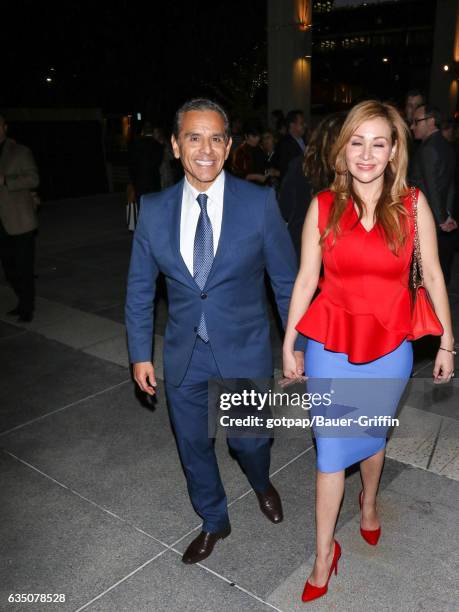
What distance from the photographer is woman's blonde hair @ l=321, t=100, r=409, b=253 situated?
92.8 inches

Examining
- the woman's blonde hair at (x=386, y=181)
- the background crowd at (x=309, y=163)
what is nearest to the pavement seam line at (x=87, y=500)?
the woman's blonde hair at (x=386, y=181)

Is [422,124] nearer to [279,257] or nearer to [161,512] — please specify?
[279,257]

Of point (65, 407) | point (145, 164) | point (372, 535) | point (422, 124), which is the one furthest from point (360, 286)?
point (145, 164)

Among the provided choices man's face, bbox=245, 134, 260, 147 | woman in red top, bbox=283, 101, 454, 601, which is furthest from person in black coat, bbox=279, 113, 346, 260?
man's face, bbox=245, 134, 260, 147

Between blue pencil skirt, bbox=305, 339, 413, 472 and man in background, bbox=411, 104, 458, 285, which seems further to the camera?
man in background, bbox=411, 104, 458, 285

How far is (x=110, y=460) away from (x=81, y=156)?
1438cm

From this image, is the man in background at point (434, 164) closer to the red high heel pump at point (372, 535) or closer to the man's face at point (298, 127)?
the man's face at point (298, 127)

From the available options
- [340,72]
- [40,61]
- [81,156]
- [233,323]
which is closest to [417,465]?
[233,323]

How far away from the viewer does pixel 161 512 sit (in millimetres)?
3273

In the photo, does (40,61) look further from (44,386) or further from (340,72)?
(340,72)

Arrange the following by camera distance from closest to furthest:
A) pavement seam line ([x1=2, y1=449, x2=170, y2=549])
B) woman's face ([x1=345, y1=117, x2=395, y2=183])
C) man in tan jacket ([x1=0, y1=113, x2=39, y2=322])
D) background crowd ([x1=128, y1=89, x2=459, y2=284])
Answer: woman's face ([x1=345, y1=117, x2=395, y2=183]), pavement seam line ([x1=2, y1=449, x2=170, y2=549]), background crowd ([x1=128, y1=89, x2=459, y2=284]), man in tan jacket ([x1=0, y1=113, x2=39, y2=322])

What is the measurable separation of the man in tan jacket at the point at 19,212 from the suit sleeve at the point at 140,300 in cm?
409

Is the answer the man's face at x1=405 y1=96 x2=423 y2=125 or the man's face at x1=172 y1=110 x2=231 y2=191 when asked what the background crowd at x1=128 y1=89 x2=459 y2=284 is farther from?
the man's face at x1=172 y1=110 x2=231 y2=191

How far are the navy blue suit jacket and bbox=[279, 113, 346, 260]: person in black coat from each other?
1667 mm
